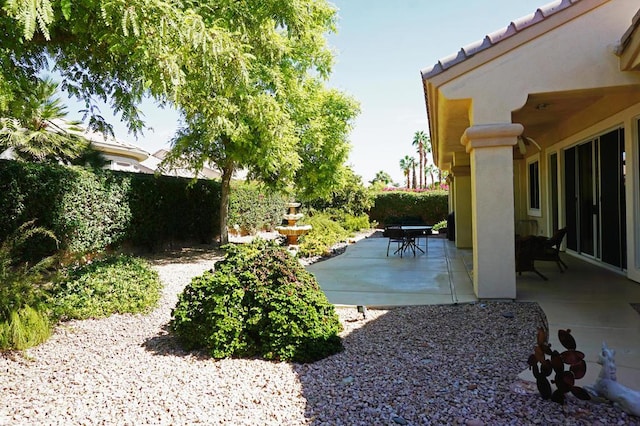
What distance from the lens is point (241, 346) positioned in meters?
4.29

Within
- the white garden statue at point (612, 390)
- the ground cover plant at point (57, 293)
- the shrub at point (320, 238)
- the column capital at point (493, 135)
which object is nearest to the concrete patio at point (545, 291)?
the white garden statue at point (612, 390)

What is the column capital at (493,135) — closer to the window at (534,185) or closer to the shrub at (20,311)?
the shrub at (20,311)

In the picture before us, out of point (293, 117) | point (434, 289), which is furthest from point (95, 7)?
point (293, 117)

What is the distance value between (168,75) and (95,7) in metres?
0.84

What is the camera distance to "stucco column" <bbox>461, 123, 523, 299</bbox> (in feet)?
19.9

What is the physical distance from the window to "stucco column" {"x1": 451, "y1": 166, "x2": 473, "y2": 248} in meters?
1.97

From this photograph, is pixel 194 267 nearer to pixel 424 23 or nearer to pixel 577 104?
pixel 424 23

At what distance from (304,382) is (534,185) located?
11973 millimetres

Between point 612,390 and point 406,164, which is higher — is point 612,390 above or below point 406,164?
below

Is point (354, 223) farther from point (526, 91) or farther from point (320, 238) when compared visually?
point (526, 91)

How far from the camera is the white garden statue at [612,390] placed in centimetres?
285

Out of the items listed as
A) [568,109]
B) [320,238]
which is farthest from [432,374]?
[320,238]

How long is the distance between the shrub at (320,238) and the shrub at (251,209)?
1985 millimetres

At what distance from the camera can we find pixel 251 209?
790 inches
